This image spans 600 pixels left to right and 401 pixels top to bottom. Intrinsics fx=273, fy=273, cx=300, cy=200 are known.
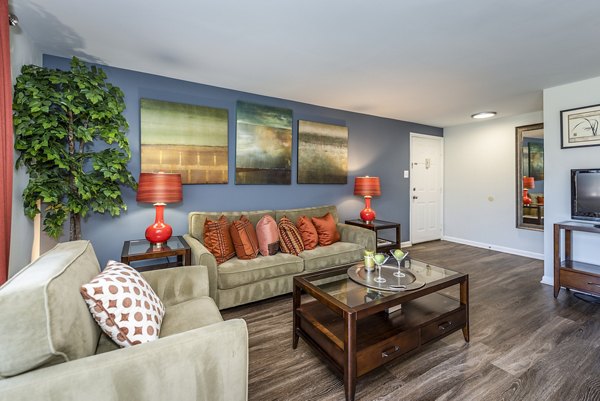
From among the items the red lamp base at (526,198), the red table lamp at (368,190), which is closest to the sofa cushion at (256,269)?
the red table lamp at (368,190)

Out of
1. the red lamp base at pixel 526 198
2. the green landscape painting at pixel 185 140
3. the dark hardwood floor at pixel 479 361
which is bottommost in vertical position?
the dark hardwood floor at pixel 479 361

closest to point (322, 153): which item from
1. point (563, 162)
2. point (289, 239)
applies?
point (289, 239)

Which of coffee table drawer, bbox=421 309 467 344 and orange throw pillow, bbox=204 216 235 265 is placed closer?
coffee table drawer, bbox=421 309 467 344

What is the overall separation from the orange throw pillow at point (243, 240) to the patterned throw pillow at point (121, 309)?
4.37 ft

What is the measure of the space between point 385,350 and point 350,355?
10.2 inches

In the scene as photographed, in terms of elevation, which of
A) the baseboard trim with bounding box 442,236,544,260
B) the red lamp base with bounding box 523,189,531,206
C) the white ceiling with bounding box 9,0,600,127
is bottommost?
the baseboard trim with bounding box 442,236,544,260

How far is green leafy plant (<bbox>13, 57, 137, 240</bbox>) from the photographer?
1998 mm

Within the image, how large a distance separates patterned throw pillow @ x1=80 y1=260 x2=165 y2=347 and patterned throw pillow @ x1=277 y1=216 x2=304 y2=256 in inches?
66.6

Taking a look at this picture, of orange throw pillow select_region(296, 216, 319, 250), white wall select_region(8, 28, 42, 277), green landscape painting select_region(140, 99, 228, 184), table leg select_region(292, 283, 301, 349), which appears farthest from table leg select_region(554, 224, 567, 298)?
white wall select_region(8, 28, 42, 277)

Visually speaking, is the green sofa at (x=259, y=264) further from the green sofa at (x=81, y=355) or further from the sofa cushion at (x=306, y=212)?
the green sofa at (x=81, y=355)

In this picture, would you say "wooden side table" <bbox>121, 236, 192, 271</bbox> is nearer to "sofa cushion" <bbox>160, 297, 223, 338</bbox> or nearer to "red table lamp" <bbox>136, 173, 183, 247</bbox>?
"red table lamp" <bbox>136, 173, 183, 247</bbox>

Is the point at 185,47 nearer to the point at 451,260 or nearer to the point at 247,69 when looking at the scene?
the point at 247,69

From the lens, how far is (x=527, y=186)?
424 centimetres

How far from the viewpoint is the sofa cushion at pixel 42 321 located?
806 mm
